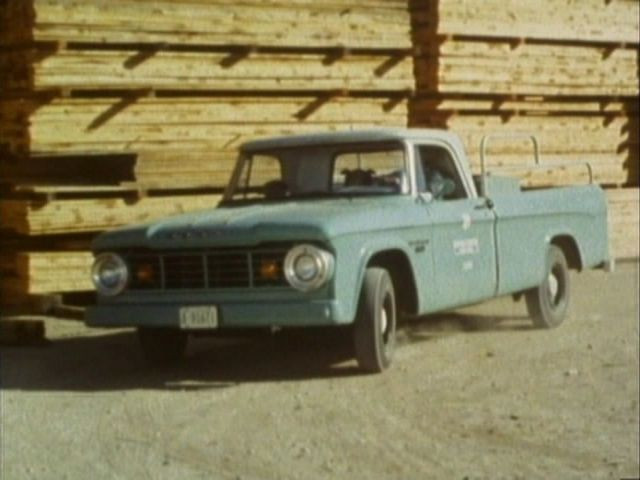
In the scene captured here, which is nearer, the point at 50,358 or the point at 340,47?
the point at 50,358

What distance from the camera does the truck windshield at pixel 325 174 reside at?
30.1ft

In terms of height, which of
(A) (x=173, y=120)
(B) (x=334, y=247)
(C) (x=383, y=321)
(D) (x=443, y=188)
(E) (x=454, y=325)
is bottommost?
(E) (x=454, y=325)

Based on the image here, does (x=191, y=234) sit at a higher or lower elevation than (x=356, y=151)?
lower

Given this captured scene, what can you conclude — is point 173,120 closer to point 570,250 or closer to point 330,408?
point 570,250

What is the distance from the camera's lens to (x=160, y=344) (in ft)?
29.7

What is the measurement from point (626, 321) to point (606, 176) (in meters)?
4.43

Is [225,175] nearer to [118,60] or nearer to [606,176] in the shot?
[118,60]

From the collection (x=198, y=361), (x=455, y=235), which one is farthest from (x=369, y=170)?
(x=198, y=361)

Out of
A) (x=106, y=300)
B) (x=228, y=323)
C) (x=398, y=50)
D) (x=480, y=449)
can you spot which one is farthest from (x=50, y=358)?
(x=398, y=50)

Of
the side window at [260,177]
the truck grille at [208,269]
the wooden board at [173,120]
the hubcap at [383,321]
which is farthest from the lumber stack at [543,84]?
the truck grille at [208,269]

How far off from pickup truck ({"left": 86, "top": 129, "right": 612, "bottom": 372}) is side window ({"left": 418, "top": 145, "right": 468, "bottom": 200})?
0.03 ft

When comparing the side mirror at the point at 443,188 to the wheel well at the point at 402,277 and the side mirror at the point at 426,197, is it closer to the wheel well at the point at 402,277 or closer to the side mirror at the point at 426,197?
the side mirror at the point at 426,197

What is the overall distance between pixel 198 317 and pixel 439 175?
2167 millimetres

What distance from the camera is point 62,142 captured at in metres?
11.2
